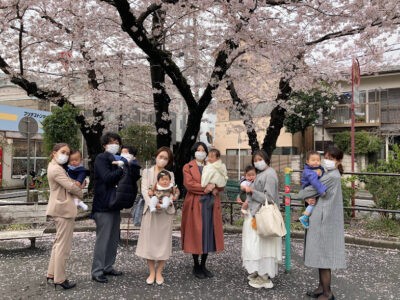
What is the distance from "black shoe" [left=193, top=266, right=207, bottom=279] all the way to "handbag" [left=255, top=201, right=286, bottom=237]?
1.11 meters

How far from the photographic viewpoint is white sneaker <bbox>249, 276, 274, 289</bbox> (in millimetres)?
4367

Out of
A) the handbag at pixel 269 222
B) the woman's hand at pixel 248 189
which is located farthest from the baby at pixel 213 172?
the handbag at pixel 269 222

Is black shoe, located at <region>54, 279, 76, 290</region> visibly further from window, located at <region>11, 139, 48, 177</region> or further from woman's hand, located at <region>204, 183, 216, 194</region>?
window, located at <region>11, 139, 48, 177</region>

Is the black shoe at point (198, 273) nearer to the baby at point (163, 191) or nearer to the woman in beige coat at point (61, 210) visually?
the baby at point (163, 191)

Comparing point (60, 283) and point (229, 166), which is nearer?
point (60, 283)

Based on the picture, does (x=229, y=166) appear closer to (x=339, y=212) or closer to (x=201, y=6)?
(x=201, y=6)

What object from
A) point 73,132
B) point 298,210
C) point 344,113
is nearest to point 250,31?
point 298,210

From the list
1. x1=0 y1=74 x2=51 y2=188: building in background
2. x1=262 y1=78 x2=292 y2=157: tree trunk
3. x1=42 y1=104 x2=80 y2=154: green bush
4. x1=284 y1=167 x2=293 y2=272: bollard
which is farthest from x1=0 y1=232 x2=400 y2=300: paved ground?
x1=0 y1=74 x2=51 y2=188: building in background

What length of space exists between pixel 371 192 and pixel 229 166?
1765cm

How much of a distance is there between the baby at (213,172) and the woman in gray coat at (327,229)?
45.6 inches

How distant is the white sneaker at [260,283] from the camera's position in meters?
4.37

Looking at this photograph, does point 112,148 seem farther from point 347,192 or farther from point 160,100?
point 347,192

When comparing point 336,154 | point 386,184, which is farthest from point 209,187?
point 386,184

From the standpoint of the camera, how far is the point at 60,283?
4227mm
